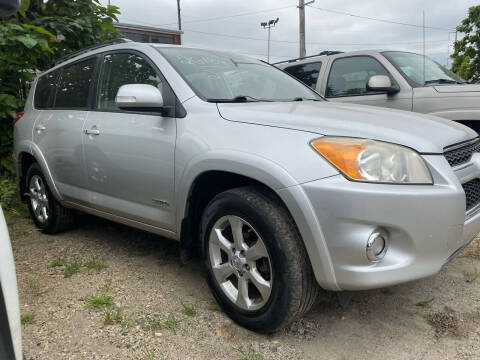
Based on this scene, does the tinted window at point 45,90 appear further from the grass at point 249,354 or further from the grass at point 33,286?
the grass at point 249,354

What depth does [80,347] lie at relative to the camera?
217cm

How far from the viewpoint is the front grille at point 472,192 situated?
2.15 m

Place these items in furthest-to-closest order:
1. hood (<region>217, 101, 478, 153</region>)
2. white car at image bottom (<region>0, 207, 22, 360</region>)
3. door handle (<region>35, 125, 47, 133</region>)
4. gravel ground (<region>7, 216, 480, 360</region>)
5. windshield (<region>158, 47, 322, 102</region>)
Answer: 1. door handle (<region>35, 125, 47, 133</region>)
2. windshield (<region>158, 47, 322, 102</region>)
3. gravel ground (<region>7, 216, 480, 360</region>)
4. hood (<region>217, 101, 478, 153</region>)
5. white car at image bottom (<region>0, 207, 22, 360</region>)

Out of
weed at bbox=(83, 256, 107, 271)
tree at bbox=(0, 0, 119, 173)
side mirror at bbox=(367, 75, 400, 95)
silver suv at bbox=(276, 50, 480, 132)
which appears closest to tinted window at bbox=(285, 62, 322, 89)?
silver suv at bbox=(276, 50, 480, 132)

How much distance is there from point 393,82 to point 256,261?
129 inches

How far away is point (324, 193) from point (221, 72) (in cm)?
142

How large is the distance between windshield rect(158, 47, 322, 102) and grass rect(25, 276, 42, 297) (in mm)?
1684

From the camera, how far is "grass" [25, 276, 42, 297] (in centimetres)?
279

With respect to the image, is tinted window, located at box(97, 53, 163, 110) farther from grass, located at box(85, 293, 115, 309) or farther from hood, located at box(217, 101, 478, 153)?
grass, located at box(85, 293, 115, 309)

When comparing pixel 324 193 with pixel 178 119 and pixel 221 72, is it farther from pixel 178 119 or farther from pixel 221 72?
pixel 221 72

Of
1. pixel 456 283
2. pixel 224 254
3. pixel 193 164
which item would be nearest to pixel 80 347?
pixel 224 254

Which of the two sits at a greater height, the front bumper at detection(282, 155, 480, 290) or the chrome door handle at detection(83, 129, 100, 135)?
the chrome door handle at detection(83, 129, 100, 135)

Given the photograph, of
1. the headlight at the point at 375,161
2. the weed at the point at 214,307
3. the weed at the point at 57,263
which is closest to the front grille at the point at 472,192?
the headlight at the point at 375,161

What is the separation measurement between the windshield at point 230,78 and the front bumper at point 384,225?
1072 mm
